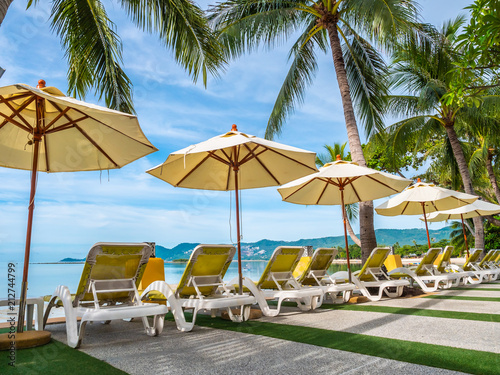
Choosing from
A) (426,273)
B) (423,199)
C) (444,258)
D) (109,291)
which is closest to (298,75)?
(423,199)

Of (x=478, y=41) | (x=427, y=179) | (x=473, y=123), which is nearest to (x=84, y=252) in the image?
(x=478, y=41)

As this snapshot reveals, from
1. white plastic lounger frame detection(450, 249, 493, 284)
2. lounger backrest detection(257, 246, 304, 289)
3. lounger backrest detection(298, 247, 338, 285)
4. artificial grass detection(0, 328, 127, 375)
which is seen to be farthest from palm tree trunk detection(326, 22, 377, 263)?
artificial grass detection(0, 328, 127, 375)

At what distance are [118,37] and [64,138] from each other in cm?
365

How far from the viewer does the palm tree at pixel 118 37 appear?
280 inches

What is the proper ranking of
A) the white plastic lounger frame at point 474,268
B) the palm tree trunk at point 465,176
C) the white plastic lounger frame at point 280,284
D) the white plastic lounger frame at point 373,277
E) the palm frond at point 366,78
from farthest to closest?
the palm tree trunk at point 465,176, the palm frond at point 366,78, the white plastic lounger frame at point 474,268, the white plastic lounger frame at point 373,277, the white plastic lounger frame at point 280,284

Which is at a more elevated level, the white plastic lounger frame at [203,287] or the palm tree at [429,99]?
the palm tree at [429,99]

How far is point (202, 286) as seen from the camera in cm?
436

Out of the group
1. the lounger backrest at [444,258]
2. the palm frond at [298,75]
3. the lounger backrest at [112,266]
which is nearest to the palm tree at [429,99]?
the palm frond at [298,75]

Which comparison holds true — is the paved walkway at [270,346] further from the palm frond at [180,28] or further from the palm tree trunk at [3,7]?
the palm frond at [180,28]

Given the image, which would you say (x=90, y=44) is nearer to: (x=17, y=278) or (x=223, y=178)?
(x=223, y=178)

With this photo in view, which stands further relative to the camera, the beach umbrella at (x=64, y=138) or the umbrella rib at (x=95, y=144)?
the umbrella rib at (x=95, y=144)

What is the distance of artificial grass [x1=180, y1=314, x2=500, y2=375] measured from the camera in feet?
8.06

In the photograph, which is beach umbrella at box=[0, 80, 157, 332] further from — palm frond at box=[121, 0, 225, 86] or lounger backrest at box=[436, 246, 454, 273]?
lounger backrest at box=[436, 246, 454, 273]

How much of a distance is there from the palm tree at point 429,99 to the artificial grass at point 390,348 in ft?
29.6
